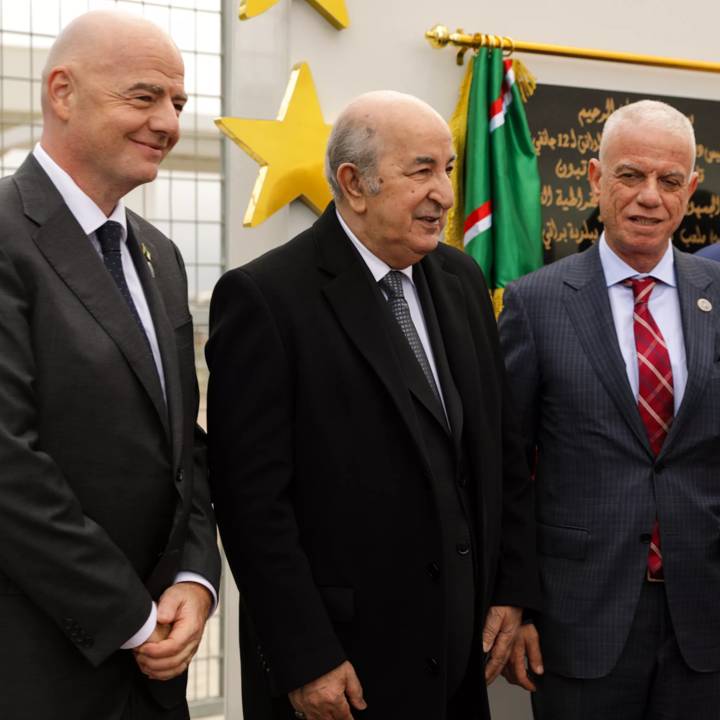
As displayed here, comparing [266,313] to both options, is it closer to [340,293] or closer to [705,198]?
[340,293]

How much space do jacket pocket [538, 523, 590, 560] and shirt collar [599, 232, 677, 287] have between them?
0.50 metres

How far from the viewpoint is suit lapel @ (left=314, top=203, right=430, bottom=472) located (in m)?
1.57

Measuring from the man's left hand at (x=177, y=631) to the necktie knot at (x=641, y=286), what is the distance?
1.03 m

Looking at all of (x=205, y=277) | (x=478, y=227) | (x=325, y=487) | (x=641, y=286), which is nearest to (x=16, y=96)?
(x=205, y=277)

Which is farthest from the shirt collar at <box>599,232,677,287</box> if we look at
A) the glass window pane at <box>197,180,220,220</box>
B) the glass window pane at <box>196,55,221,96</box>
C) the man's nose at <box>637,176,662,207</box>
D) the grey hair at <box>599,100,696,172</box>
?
the glass window pane at <box>196,55,221,96</box>

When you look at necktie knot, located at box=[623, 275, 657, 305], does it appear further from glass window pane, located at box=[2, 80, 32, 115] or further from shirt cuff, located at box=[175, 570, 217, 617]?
glass window pane, located at box=[2, 80, 32, 115]

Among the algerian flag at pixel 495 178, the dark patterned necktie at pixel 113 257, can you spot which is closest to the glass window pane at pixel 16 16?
the algerian flag at pixel 495 178

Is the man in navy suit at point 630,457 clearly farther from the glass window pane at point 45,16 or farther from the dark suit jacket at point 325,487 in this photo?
the glass window pane at point 45,16

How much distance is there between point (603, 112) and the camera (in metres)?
2.84

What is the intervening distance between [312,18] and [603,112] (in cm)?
92

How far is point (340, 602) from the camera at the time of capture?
1.58m

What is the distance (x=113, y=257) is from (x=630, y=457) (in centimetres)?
102

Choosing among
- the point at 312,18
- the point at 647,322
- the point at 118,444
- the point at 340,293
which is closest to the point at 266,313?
the point at 340,293

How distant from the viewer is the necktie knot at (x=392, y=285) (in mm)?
1695
